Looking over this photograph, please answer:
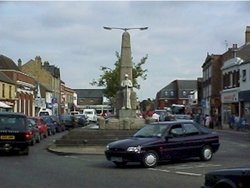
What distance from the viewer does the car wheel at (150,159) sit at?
60.6 feet

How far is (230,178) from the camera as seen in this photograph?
8.58 m

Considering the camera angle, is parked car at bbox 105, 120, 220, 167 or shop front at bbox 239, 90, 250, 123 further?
shop front at bbox 239, 90, 250, 123

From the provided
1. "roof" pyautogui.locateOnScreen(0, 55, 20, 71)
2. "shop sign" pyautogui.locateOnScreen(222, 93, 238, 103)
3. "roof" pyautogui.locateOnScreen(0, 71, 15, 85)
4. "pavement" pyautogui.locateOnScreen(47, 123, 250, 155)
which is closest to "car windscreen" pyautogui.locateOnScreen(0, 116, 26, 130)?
"pavement" pyautogui.locateOnScreen(47, 123, 250, 155)

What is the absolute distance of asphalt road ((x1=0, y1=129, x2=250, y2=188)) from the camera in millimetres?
14133

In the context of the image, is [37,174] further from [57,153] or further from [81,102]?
[81,102]

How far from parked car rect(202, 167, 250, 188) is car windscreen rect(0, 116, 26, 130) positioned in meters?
15.7

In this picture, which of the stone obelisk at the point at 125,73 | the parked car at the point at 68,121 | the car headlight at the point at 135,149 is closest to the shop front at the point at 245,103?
the parked car at the point at 68,121

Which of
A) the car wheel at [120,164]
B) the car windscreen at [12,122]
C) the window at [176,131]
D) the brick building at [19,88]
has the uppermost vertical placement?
the brick building at [19,88]

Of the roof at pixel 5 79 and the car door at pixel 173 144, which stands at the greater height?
the roof at pixel 5 79

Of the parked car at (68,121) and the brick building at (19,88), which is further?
the brick building at (19,88)

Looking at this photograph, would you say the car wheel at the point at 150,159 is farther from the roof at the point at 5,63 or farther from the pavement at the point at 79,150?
the roof at the point at 5,63

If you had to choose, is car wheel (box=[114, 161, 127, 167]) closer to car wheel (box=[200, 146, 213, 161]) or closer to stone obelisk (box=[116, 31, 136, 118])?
car wheel (box=[200, 146, 213, 161])

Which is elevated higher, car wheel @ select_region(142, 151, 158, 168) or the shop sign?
the shop sign

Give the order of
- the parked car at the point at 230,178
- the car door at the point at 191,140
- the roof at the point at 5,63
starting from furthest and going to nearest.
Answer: the roof at the point at 5,63 → the car door at the point at 191,140 → the parked car at the point at 230,178
